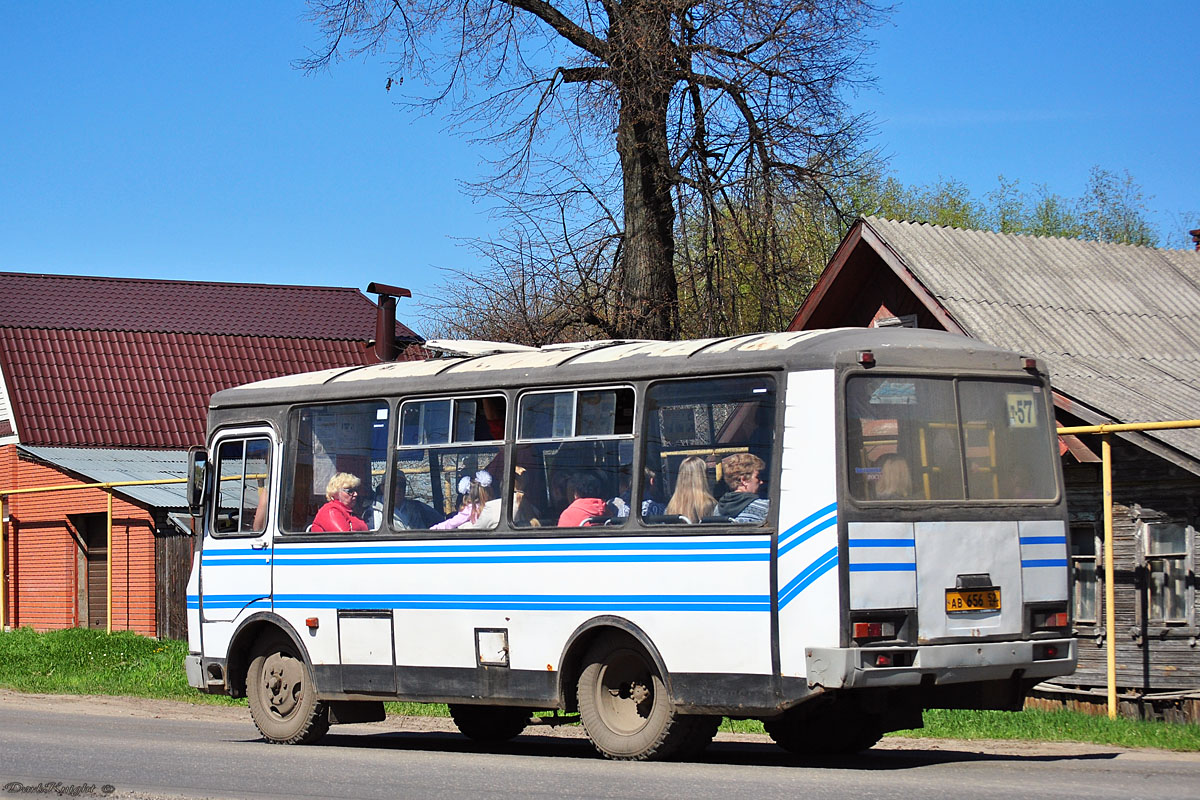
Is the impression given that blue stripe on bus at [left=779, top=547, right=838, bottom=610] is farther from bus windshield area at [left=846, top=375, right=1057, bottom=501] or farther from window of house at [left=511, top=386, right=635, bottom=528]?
window of house at [left=511, top=386, right=635, bottom=528]

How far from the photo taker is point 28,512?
3238 centimetres

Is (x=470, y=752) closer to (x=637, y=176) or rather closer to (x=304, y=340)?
(x=637, y=176)

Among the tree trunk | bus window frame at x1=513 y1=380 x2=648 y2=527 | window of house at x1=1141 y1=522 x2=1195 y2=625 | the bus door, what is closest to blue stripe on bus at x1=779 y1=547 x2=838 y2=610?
bus window frame at x1=513 y1=380 x2=648 y2=527

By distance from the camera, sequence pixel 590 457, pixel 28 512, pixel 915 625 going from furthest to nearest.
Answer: pixel 28 512 → pixel 590 457 → pixel 915 625

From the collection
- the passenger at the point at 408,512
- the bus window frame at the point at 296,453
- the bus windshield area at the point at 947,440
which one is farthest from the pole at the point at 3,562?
the bus windshield area at the point at 947,440

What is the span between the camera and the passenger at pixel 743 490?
1026 centimetres

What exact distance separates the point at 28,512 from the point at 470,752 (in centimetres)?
2226

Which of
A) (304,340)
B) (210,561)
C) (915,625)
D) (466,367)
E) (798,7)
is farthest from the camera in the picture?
(304,340)

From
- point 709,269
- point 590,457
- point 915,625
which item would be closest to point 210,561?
point 590,457

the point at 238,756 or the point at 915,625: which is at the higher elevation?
the point at 915,625

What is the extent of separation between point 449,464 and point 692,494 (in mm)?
2303

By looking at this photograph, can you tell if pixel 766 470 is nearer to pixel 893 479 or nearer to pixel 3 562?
pixel 893 479

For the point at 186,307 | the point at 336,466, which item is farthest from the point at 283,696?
the point at 186,307

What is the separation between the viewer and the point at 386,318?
32219 millimetres
